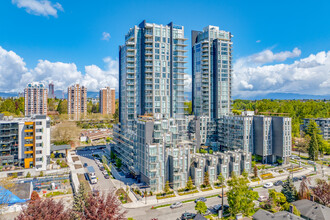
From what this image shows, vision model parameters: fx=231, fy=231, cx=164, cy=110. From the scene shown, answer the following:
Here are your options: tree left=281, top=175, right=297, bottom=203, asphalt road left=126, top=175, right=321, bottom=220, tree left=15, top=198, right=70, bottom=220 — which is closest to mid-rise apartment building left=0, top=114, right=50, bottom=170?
asphalt road left=126, top=175, right=321, bottom=220

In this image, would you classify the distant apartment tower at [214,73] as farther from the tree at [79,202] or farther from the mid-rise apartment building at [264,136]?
the tree at [79,202]

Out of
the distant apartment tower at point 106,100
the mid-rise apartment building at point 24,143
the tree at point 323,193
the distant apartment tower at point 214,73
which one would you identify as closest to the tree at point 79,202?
the mid-rise apartment building at point 24,143

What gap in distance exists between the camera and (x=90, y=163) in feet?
234

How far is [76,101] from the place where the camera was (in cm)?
16562

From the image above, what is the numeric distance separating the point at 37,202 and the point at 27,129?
39.0 m

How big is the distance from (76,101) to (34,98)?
26.8m

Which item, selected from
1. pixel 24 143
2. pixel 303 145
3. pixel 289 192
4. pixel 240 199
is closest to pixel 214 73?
pixel 303 145

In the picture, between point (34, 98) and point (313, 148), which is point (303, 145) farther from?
point (34, 98)

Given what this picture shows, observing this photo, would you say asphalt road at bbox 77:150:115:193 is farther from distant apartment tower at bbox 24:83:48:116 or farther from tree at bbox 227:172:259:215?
distant apartment tower at bbox 24:83:48:116

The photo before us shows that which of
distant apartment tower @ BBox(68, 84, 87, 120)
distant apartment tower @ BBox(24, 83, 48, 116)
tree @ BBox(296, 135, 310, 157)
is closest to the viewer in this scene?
tree @ BBox(296, 135, 310, 157)

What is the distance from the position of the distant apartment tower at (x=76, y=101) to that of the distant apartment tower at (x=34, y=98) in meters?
18.0

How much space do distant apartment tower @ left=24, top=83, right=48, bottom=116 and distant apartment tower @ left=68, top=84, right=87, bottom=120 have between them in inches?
709

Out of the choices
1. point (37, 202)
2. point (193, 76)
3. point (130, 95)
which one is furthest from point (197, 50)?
point (37, 202)

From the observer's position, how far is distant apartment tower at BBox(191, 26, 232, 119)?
3376 inches
